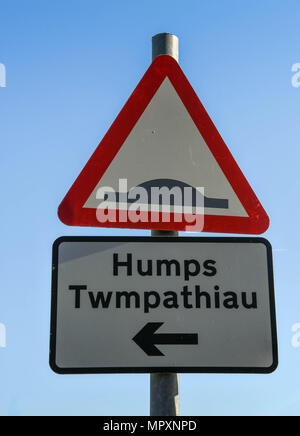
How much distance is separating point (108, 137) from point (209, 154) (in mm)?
316

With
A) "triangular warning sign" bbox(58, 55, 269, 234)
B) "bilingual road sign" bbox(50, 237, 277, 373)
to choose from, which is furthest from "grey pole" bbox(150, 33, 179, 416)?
"triangular warning sign" bbox(58, 55, 269, 234)

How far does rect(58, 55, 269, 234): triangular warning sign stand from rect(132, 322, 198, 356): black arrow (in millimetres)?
285

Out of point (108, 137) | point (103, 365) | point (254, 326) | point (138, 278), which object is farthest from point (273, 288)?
point (108, 137)

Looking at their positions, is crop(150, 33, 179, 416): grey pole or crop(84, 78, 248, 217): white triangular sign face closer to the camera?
crop(150, 33, 179, 416): grey pole

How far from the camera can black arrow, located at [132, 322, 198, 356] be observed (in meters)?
1.34

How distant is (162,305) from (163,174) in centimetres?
40

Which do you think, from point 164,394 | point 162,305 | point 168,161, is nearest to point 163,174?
point 168,161

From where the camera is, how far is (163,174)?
154 cm

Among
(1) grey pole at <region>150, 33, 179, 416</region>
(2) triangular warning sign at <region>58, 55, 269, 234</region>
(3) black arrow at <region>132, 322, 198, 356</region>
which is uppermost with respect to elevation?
(2) triangular warning sign at <region>58, 55, 269, 234</region>

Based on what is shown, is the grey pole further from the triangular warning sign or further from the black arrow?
the triangular warning sign

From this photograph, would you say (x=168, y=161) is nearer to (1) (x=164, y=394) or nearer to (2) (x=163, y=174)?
(2) (x=163, y=174)

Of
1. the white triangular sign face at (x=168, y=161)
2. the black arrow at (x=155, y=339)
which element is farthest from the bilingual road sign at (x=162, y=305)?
the white triangular sign face at (x=168, y=161)

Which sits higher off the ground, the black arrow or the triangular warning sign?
the triangular warning sign

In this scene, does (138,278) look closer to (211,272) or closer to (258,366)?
(211,272)
